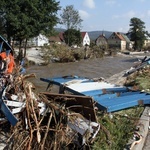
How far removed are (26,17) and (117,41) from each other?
60.5 meters

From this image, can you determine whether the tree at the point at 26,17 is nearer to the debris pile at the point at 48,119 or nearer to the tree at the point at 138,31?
the debris pile at the point at 48,119

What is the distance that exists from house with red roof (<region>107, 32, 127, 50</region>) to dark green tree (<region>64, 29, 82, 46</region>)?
2638 centimetres

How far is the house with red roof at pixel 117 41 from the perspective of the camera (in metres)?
→ 80.7

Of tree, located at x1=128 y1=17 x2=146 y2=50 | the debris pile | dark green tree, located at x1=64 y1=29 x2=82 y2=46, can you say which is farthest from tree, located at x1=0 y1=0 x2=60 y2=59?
tree, located at x1=128 y1=17 x2=146 y2=50

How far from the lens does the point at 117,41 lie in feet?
271

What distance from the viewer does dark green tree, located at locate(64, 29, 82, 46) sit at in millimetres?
55406

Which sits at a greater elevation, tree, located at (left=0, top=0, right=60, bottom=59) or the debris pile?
tree, located at (left=0, top=0, right=60, bottom=59)

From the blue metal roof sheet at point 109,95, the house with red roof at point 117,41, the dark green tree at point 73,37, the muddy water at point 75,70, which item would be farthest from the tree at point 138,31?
the blue metal roof sheet at point 109,95

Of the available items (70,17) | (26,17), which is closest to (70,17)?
(70,17)

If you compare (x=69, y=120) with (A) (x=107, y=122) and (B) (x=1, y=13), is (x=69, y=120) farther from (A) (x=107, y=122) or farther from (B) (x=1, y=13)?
(B) (x=1, y=13)

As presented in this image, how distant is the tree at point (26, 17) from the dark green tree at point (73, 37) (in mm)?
27003

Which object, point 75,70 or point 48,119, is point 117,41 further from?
point 48,119

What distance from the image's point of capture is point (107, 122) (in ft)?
17.5

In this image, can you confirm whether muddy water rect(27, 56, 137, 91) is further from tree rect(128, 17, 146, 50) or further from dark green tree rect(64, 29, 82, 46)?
tree rect(128, 17, 146, 50)
